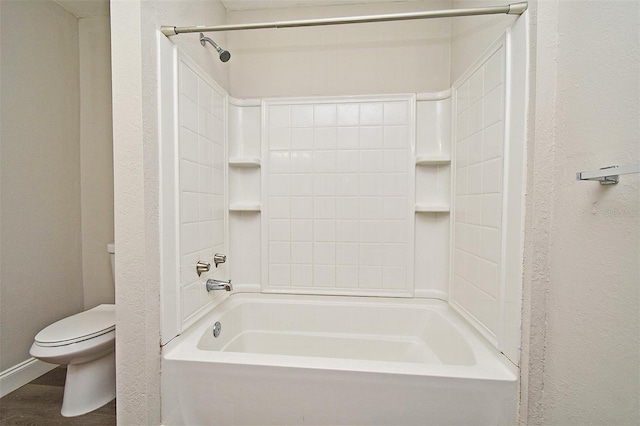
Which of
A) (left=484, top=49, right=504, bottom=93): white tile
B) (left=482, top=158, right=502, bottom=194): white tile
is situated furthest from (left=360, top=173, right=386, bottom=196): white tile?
(left=484, top=49, right=504, bottom=93): white tile

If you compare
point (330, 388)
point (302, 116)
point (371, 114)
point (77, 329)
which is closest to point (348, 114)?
point (371, 114)

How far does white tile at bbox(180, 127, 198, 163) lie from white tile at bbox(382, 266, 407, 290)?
4.17 ft

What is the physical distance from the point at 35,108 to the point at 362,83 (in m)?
2.06

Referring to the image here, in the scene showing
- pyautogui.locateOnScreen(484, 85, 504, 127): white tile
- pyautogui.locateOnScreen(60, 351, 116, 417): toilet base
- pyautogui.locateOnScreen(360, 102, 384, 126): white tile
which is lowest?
pyautogui.locateOnScreen(60, 351, 116, 417): toilet base

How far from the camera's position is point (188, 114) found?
1.38 metres

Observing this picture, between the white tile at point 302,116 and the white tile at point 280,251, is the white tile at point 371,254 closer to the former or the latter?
the white tile at point 280,251

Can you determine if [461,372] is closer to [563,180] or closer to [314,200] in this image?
[563,180]

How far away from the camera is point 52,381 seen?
1824mm

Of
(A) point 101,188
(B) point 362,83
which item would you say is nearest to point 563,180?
(B) point 362,83

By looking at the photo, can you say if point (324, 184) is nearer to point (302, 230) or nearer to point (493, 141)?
point (302, 230)

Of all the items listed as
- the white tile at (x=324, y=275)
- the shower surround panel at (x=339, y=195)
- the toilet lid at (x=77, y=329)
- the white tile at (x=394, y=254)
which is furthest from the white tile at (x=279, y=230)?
the toilet lid at (x=77, y=329)

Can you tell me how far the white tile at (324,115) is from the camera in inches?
73.1

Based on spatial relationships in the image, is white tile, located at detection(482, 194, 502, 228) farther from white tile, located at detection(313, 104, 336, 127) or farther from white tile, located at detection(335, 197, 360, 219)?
white tile, located at detection(313, 104, 336, 127)

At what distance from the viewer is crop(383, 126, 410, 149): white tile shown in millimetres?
1811
